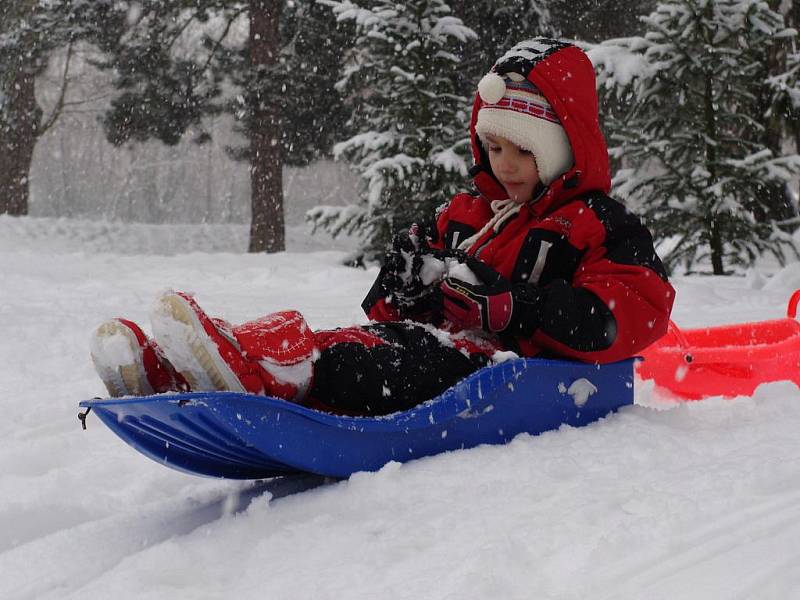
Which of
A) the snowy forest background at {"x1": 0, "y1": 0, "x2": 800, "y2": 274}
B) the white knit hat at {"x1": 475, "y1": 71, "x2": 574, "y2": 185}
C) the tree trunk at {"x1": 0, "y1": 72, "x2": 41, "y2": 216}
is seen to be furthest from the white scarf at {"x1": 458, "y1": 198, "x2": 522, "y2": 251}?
the tree trunk at {"x1": 0, "y1": 72, "x2": 41, "y2": 216}

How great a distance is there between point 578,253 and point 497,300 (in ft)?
1.06

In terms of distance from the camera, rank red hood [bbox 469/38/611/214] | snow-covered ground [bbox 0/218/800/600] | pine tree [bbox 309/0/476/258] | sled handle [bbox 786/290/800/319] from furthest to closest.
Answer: pine tree [bbox 309/0/476/258]
sled handle [bbox 786/290/800/319]
red hood [bbox 469/38/611/214]
snow-covered ground [bbox 0/218/800/600]

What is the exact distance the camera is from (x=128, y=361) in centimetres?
168

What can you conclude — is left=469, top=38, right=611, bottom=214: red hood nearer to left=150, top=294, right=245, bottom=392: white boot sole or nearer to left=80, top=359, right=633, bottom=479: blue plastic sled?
left=80, top=359, right=633, bottom=479: blue plastic sled

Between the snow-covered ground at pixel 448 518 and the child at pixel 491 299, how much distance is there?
0.84ft

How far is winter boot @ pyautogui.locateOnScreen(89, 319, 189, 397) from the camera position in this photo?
1.68 meters

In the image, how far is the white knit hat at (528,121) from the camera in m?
2.34

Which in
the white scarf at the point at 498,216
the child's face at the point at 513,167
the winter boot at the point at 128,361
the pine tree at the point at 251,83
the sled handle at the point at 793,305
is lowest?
the sled handle at the point at 793,305

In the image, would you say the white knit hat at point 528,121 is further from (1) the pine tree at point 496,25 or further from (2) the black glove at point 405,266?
(1) the pine tree at point 496,25

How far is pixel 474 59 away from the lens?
33.2 ft

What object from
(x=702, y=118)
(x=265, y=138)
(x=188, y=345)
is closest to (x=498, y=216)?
(x=188, y=345)

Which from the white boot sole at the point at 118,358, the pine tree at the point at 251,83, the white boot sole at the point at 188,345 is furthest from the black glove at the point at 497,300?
the pine tree at the point at 251,83

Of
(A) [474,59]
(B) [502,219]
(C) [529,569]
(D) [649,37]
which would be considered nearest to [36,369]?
(B) [502,219]

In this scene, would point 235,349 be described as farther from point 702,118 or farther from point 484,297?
point 702,118
